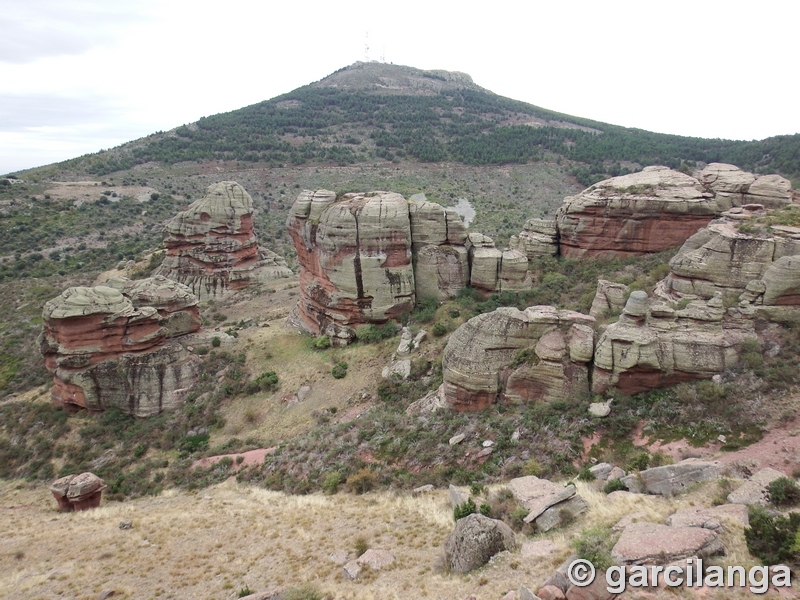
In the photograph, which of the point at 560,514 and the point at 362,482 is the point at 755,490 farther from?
the point at 362,482

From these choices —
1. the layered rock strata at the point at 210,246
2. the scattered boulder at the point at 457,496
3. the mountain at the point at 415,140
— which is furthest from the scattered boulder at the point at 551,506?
the mountain at the point at 415,140

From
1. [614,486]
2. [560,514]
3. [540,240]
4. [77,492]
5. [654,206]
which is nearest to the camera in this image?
[560,514]

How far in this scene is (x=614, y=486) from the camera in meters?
14.7

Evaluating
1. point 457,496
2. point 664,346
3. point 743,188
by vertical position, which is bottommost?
point 457,496

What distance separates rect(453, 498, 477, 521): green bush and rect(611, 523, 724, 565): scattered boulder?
4.94m

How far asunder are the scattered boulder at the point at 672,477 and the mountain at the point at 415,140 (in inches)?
2486

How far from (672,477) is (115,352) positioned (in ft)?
106

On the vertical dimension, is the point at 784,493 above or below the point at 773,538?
below

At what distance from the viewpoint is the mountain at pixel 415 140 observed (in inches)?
3278

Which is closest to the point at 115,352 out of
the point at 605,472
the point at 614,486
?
the point at 605,472

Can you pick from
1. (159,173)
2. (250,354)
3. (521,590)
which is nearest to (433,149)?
(159,173)

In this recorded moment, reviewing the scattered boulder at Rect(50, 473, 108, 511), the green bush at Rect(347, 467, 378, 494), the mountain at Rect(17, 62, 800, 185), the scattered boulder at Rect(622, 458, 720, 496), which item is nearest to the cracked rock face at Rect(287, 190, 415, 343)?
the green bush at Rect(347, 467, 378, 494)

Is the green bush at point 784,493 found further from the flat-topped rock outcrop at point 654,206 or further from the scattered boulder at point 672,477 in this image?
the flat-topped rock outcrop at point 654,206

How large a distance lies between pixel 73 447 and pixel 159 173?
69.8 metres
